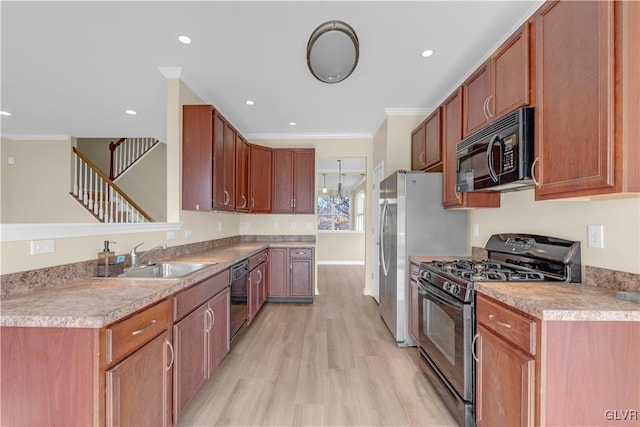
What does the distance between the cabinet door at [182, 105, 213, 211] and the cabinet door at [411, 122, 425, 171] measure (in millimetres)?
2247

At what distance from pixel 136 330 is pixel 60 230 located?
799mm

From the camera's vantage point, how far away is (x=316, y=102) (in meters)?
3.47

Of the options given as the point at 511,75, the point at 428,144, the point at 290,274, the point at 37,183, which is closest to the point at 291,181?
the point at 290,274

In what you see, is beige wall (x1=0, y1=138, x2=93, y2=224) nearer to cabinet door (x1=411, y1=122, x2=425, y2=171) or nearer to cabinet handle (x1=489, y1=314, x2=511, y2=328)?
cabinet door (x1=411, y1=122, x2=425, y2=171)

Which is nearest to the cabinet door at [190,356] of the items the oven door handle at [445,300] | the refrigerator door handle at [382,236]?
the oven door handle at [445,300]

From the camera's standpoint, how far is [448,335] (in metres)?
1.88

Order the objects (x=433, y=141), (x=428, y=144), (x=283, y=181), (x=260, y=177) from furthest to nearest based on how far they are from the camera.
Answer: (x=283, y=181), (x=260, y=177), (x=428, y=144), (x=433, y=141)

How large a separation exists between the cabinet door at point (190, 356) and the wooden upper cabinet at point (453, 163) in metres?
2.17

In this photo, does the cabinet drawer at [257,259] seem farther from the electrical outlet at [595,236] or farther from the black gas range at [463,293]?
the electrical outlet at [595,236]

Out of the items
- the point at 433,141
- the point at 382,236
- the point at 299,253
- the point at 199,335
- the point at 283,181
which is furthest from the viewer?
the point at 283,181

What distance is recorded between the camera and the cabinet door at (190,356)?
1636mm

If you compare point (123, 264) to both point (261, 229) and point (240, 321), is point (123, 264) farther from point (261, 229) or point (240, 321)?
point (261, 229)

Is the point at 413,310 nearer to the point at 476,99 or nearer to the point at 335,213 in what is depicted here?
the point at 476,99

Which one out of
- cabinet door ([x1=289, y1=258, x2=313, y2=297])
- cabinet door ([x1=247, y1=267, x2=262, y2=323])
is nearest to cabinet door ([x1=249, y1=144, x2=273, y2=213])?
cabinet door ([x1=289, y1=258, x2=313, y2=297])
